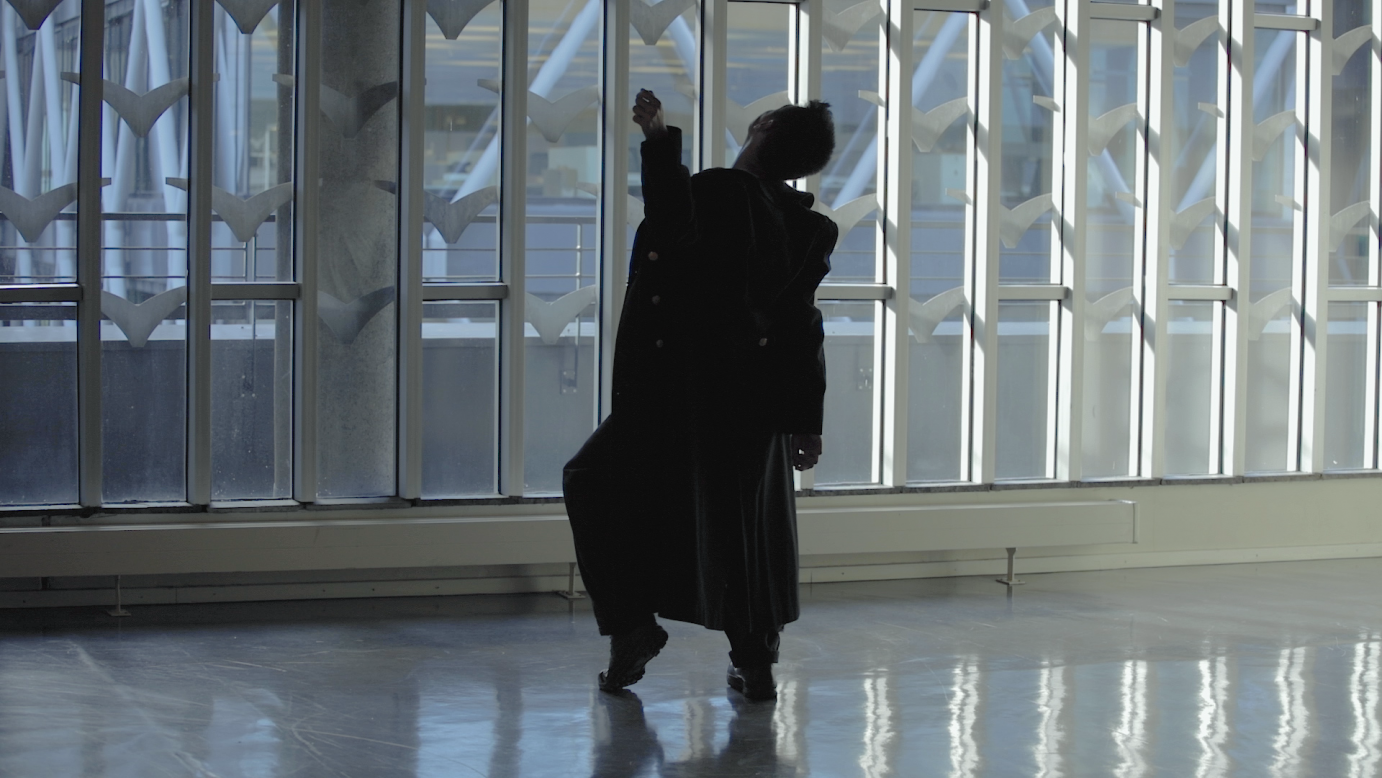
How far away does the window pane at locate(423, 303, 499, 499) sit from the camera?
522 cm

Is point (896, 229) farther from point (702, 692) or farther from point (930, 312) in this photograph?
point (702, 692)

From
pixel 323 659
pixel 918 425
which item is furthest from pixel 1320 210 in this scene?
pixel 323 659

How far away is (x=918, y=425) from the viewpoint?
19.0ft

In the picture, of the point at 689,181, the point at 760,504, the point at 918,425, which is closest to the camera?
the point at 689,181

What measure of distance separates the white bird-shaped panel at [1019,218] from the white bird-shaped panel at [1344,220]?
1394 millimetres

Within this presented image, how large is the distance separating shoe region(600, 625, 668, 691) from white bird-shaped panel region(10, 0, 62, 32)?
289cm

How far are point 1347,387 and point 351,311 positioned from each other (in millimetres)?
4400

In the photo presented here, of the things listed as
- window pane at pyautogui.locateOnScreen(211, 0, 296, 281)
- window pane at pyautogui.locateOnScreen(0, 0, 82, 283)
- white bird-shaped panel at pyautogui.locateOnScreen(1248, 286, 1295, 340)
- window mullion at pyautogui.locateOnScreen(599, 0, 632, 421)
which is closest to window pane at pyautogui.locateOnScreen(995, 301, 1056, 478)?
white bird-shaped panel at pyautogui.locateOnScreen(1248, 286, 1295, 340)

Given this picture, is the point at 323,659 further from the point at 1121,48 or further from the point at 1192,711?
the point at 1121,48

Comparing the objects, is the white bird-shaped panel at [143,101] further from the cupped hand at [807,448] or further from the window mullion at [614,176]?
the cupped hand at [807,448]

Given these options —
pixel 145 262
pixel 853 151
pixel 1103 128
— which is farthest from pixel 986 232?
pixel 145 262

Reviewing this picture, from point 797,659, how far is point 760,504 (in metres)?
0.79

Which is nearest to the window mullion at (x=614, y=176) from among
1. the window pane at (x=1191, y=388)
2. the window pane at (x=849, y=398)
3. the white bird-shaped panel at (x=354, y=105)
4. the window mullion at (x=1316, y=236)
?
the white bird-shaped panel at (x=354, y=105)

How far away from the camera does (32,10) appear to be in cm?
470
